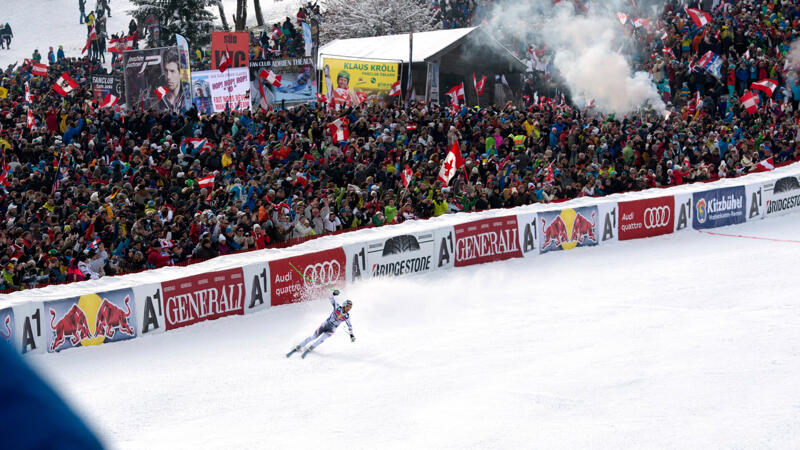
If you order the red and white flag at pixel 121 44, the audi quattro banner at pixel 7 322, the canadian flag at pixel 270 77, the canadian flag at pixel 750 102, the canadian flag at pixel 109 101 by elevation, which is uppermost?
the red and white flag at pixel 121 44

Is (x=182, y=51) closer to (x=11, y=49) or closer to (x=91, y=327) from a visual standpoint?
(x=91, y=327)

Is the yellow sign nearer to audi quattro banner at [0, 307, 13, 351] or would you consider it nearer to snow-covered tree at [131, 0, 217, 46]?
snow-covered tree at [131, 0, 217, 46]

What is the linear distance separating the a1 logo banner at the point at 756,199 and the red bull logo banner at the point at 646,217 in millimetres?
2545

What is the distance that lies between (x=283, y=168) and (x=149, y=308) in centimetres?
492

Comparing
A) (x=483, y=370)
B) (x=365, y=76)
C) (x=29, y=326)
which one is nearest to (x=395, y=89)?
(x=365, y=76)

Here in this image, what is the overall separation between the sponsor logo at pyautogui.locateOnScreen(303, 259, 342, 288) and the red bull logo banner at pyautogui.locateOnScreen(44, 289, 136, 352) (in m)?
3.19

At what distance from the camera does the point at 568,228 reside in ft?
61.7

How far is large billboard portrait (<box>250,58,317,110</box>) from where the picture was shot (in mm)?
23438

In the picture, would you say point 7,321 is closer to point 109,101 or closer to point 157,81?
point 157,81

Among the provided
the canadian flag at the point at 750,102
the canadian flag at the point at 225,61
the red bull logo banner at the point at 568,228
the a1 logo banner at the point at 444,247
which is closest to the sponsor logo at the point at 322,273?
the a1 logo banner at the point at 444,247

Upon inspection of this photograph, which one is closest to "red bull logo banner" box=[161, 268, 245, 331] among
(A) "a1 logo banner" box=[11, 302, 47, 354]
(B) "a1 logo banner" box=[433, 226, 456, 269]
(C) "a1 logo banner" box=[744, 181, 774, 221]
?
(A) "a1 logo banner" box=[11, 302, 47, 354]

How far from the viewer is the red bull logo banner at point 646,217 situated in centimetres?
1969

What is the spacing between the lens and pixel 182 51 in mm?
20031

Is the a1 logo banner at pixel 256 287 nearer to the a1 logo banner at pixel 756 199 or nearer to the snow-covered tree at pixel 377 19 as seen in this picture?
the a1 logo banner at pixel 756 199
